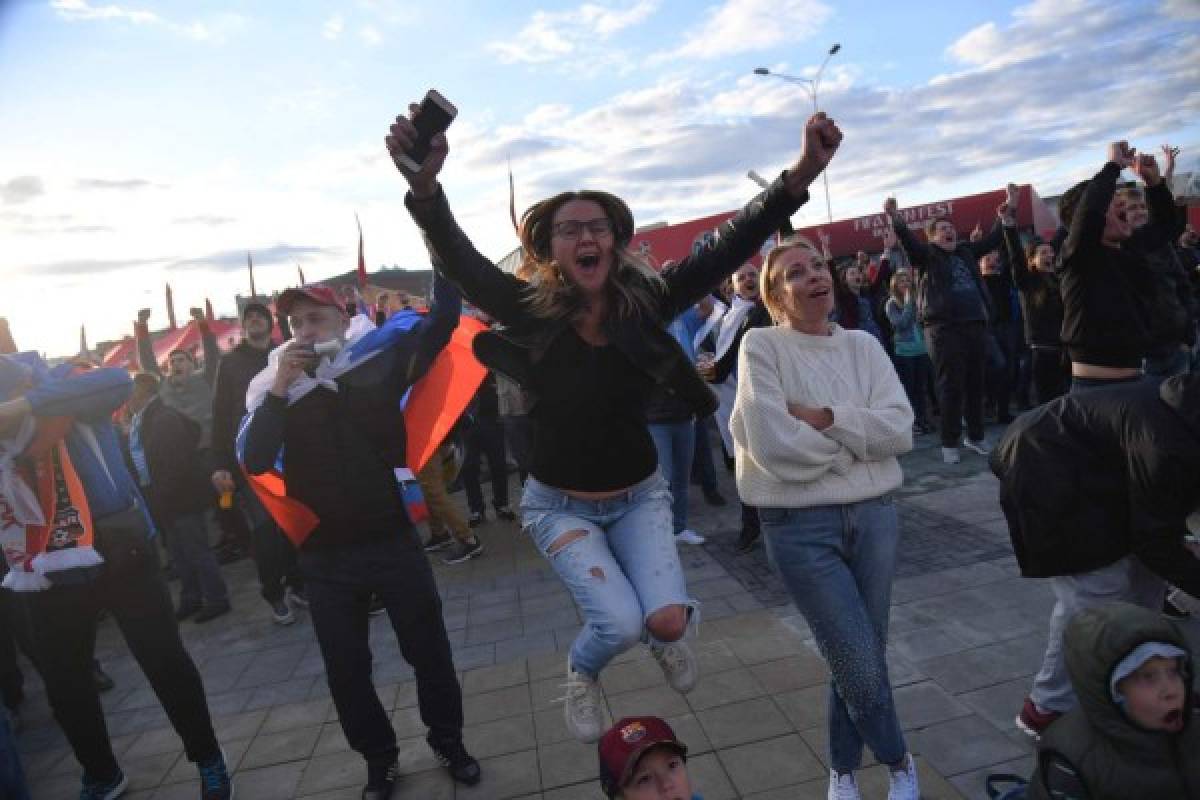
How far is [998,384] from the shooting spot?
9.98 m

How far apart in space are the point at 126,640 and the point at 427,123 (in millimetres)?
2800

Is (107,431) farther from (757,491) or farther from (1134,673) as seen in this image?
(1134,673)

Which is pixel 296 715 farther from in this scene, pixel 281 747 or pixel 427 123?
pixel 427 123

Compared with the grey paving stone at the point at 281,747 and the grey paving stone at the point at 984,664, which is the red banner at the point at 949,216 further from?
the grey paving stone at the point at 281,747

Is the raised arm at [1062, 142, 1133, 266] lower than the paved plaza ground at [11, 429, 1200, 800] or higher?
higher

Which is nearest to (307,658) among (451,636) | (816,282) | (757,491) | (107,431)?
(451,636)

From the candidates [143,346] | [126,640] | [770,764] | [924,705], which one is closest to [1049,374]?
[924,705]

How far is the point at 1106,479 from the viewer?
2781 millimetres

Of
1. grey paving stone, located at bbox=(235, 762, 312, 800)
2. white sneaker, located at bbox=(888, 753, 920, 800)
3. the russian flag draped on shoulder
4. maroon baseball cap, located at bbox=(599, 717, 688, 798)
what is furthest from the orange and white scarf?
white sneaker, located at bbox=(888, 753, 920, 800)

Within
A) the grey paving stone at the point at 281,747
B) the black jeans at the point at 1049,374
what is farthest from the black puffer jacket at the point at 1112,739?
the black jeans at the point at 1049,374

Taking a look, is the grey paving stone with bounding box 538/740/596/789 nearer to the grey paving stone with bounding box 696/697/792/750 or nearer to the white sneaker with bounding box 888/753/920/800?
the grey paving stone with bounding box 696/697/792/750

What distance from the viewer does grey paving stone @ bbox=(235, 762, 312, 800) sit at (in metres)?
3.51

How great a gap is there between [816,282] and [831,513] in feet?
2.66

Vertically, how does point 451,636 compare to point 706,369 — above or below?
below
